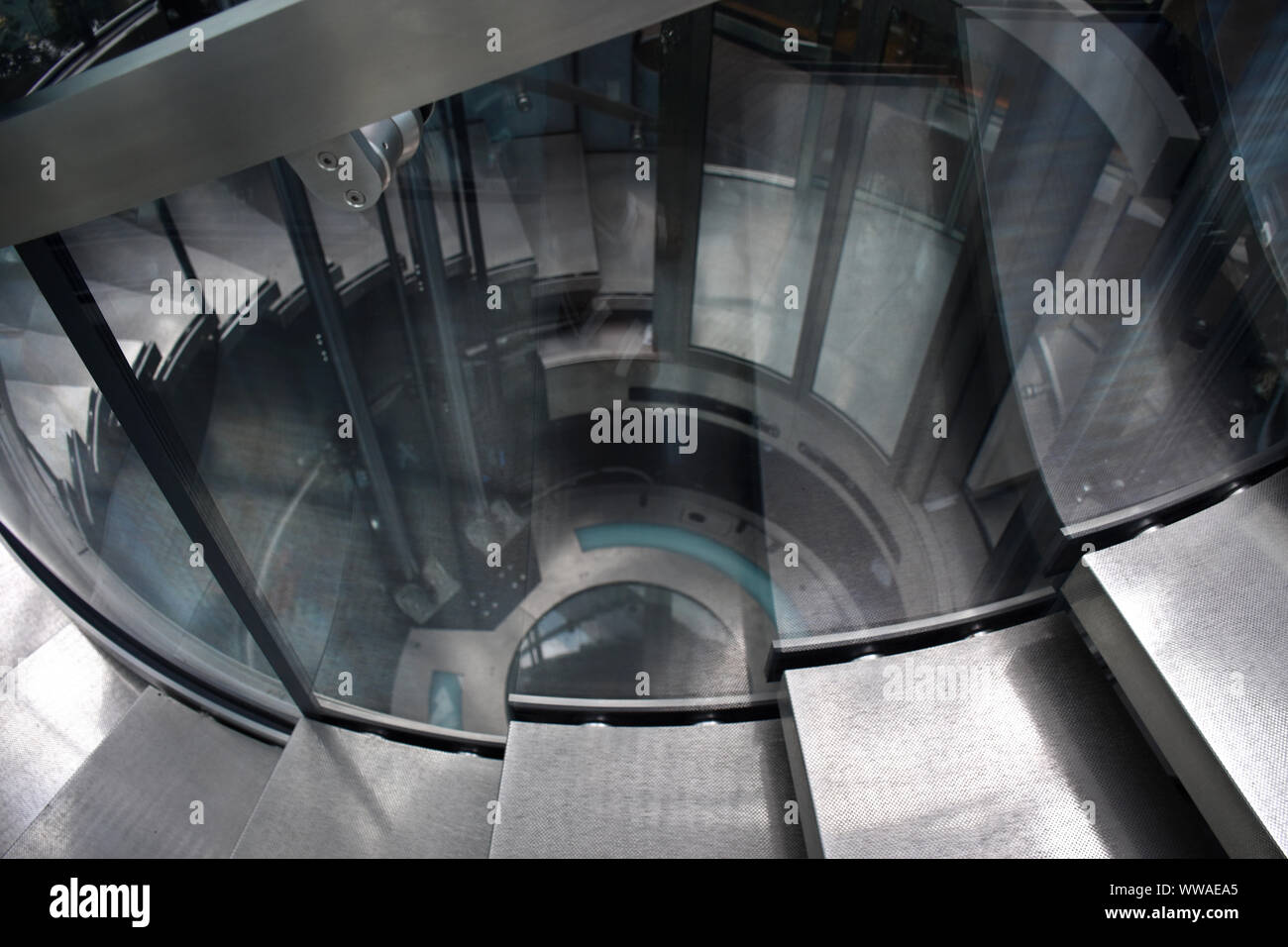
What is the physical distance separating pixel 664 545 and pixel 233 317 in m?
2.60

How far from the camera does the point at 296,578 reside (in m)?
1.98

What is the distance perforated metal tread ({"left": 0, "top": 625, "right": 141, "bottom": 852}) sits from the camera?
2.12 m

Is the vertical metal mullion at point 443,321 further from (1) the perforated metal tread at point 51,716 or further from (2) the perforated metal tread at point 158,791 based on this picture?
(1) the perforated metal tread at point 51,716

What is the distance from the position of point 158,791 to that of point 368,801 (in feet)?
1.97

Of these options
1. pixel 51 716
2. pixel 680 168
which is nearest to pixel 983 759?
pixel 680 168

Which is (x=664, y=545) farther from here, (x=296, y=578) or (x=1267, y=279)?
(x=1267, y=279)

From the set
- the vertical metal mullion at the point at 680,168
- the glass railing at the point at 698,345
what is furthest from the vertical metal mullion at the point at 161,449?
the vertical metal mullion at the point at 680,168

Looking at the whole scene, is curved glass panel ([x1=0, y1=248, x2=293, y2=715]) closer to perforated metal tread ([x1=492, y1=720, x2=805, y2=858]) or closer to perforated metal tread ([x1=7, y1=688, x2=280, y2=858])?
perforated metal tread ([x1=7, y1=688, x2=280, y2=858])

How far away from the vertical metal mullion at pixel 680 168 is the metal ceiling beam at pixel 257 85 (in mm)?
2309

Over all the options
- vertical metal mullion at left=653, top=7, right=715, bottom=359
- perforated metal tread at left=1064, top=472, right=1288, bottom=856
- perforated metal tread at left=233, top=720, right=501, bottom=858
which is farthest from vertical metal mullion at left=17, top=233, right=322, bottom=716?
vertical metal mullion at left=653, top=7, right=715, bottom=359

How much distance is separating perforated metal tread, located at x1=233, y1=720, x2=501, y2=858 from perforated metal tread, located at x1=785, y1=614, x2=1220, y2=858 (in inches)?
38.2

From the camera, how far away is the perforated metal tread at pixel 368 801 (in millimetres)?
1989

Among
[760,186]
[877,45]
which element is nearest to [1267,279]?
[877,45]

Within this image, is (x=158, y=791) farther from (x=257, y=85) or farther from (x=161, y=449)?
(x=257, y=85)
